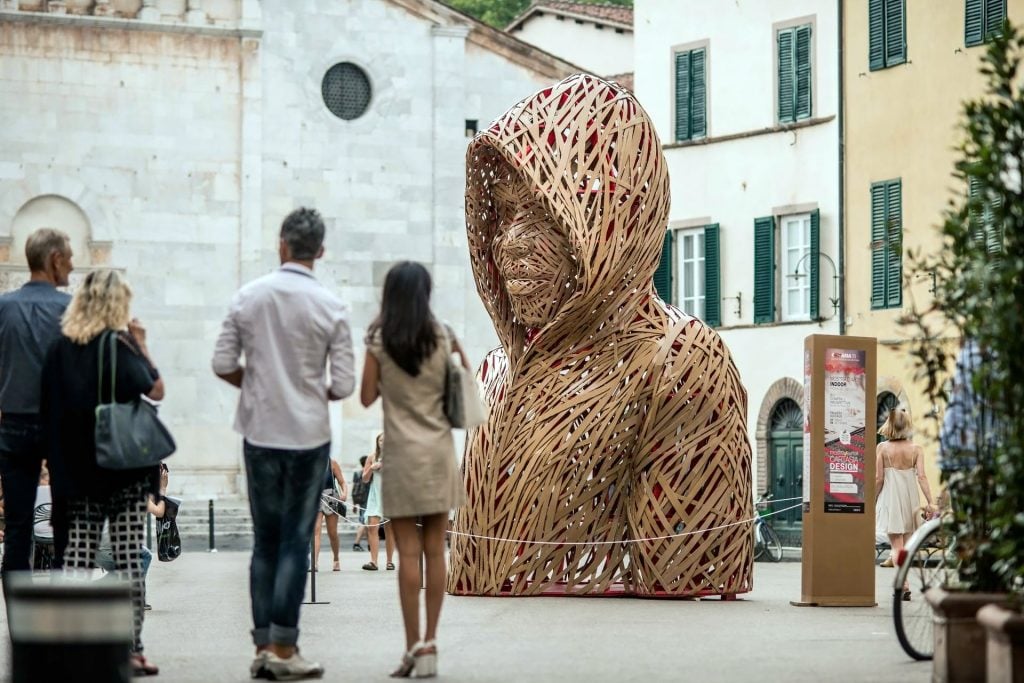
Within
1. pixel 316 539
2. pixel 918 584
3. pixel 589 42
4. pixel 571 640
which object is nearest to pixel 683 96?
pixel 589 42

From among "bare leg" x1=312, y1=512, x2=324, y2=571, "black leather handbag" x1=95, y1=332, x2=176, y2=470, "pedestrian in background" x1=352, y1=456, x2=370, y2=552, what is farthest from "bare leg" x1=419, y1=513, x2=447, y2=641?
"pedestrian in background" x1=352, y1=456, x2=370, y2=552

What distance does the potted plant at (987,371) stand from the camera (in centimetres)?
744

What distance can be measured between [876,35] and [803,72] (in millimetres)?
1691

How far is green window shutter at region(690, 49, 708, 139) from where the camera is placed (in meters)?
34.1

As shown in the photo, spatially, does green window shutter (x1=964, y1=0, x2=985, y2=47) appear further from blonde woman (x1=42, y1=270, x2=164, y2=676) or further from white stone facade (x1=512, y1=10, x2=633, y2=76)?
blonde woman (x1=42, y1=270, x2=164, y2=676)

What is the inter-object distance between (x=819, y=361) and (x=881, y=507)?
243cm

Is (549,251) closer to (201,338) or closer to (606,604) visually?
(606,604)

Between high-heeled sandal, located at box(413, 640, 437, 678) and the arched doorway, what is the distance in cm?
2320

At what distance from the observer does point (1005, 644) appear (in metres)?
7.11

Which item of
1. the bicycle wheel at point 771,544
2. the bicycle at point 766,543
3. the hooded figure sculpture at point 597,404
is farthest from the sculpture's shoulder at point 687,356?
the bicycle wheel at point 771,544

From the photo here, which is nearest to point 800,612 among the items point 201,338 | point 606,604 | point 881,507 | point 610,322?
point 606,604

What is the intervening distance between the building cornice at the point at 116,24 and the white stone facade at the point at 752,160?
7.15 m

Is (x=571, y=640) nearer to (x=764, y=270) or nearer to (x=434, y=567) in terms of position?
(x=434, y=567)

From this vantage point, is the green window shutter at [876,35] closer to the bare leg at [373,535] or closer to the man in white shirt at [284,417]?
the bare leg at [373,535]
